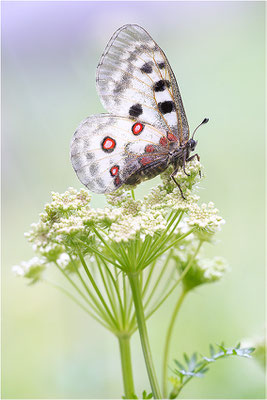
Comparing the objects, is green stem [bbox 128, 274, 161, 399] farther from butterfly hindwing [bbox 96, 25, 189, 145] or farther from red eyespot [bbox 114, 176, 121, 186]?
butterfly hindwing [bbox 96, 25, 189, 145]

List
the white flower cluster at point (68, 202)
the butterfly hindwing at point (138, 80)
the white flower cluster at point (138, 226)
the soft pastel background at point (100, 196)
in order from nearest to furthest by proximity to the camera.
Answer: the white flower cluster at point (138, 226) < the white flower cluster at point (68, 202) < the butterfly hindwing at point (138, 80) < the soft pastel background at point (100, 196)

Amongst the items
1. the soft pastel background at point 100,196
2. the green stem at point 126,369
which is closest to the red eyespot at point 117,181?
the green stem at point 126,369

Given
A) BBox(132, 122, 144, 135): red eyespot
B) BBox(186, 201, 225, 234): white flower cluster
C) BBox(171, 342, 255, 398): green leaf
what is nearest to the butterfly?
BBox(132, 122, 144, 135): red eyespot

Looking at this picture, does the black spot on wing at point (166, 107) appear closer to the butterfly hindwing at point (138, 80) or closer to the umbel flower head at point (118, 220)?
the butterfly hindwing at point (138, 80)

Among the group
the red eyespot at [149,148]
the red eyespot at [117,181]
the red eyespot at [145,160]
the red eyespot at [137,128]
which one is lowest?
the red eyespot at [117,181]

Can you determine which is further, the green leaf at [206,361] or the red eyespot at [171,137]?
the red eyespot at [171,137]

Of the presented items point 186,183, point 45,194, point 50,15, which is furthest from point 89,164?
point 50,15

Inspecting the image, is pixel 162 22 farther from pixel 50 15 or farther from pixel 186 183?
pixel 186 183

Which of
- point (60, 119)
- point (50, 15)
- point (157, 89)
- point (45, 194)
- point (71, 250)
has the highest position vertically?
point (50, 15)

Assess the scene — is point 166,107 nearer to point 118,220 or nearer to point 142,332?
point 118,220
